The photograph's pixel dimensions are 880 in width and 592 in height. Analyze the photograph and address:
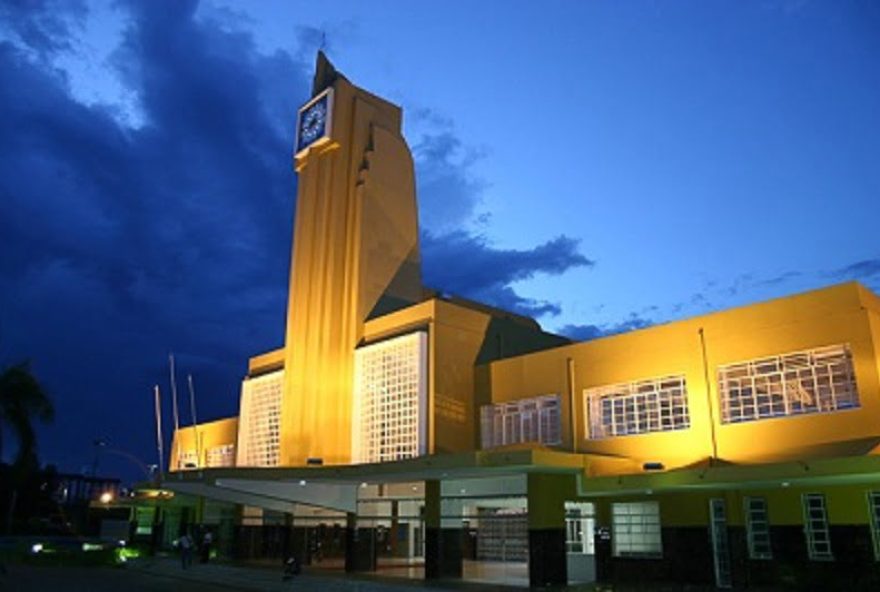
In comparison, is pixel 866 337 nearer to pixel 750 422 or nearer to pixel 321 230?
pixel 750 422

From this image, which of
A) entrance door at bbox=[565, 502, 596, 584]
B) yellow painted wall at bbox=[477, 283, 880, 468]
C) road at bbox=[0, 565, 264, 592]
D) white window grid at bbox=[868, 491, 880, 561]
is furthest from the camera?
entrance door at bbox=[565, 502, 596, 584]

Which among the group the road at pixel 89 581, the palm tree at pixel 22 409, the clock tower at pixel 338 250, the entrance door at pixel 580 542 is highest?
the clock tower at pixel 338 250

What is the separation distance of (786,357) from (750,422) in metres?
2.25

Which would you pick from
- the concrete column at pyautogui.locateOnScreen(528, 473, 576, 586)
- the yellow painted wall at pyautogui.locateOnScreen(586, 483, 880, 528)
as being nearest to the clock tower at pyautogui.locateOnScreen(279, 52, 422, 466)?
the concrete column at pyautogui.locateOnScreen(528, 473, 576, 586)

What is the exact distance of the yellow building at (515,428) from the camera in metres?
21.8

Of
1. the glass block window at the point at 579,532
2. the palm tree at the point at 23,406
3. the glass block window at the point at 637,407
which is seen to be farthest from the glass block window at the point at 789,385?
the palm tree at the point at 23,406

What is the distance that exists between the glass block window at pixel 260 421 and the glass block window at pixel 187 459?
8972 millimetres

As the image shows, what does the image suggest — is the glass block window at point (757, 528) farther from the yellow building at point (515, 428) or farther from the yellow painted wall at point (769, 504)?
the yellow painted wall at point (769, 504)

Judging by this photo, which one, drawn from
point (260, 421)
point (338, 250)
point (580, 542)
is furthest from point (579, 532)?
point (260, 421)

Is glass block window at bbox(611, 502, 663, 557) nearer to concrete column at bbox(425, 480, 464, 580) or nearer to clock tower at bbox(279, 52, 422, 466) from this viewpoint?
concrete column at bbox(425, 480, 464, 580)

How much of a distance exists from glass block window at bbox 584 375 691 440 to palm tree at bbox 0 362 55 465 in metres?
18.9

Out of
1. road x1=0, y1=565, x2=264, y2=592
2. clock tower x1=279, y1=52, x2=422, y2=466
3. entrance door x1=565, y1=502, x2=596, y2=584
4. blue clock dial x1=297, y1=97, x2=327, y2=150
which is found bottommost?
road x1=0, y1=565, x2=264, y2=592

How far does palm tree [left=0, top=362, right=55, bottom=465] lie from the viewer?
79.4 feet

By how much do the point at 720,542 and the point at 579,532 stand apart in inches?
243
